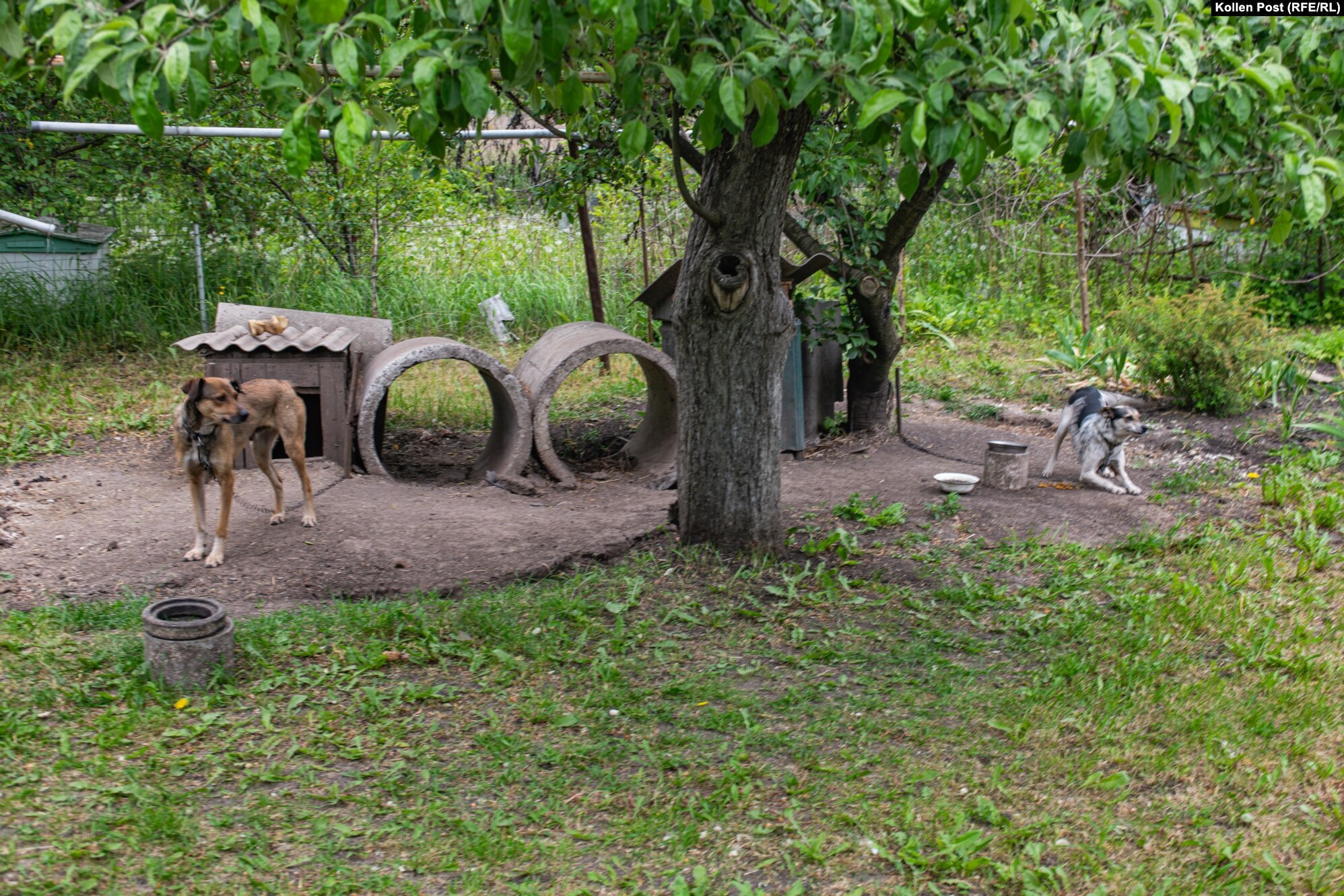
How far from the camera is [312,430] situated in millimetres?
7508

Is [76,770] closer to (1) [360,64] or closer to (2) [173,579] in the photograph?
(2) [173,579]

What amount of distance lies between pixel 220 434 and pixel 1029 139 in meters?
4.28

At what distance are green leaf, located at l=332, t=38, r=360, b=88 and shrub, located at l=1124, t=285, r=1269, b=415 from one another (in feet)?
25.4

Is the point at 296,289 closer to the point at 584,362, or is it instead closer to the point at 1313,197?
the point at 584,362

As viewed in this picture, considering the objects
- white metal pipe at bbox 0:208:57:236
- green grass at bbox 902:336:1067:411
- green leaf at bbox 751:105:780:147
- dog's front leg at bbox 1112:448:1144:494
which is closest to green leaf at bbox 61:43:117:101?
green leaf at bbox 751:105:780:147

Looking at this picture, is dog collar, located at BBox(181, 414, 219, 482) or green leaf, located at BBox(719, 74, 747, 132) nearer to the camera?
green leaf, located at BBox(719, 74, 747, 132)

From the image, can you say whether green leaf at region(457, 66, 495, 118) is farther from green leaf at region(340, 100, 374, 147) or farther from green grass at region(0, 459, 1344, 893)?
green grass at region(0, 459, 1344, 893)

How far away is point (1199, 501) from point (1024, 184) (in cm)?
719

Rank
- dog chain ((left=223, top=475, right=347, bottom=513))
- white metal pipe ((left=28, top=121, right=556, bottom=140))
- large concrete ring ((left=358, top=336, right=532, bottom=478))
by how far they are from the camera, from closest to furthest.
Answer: dog chain ((left=223, top=475, right=347, bottom=513)), large concrete ring ((left=358, top=336, right=532, bottom=478)), white metal pipe ((left=28, top=121, right=556, bottom=140))

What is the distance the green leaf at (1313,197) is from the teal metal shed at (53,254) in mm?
10284

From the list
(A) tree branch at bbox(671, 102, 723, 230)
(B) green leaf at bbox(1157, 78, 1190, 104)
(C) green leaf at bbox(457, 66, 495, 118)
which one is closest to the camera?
(B) green leaf at bbox(1157, 78, 1190, 104)

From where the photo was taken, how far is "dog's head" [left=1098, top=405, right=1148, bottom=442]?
259 inches

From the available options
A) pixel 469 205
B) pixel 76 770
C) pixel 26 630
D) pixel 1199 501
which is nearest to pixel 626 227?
pixel 469 205

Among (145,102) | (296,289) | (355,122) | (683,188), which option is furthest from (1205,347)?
(296,289)
